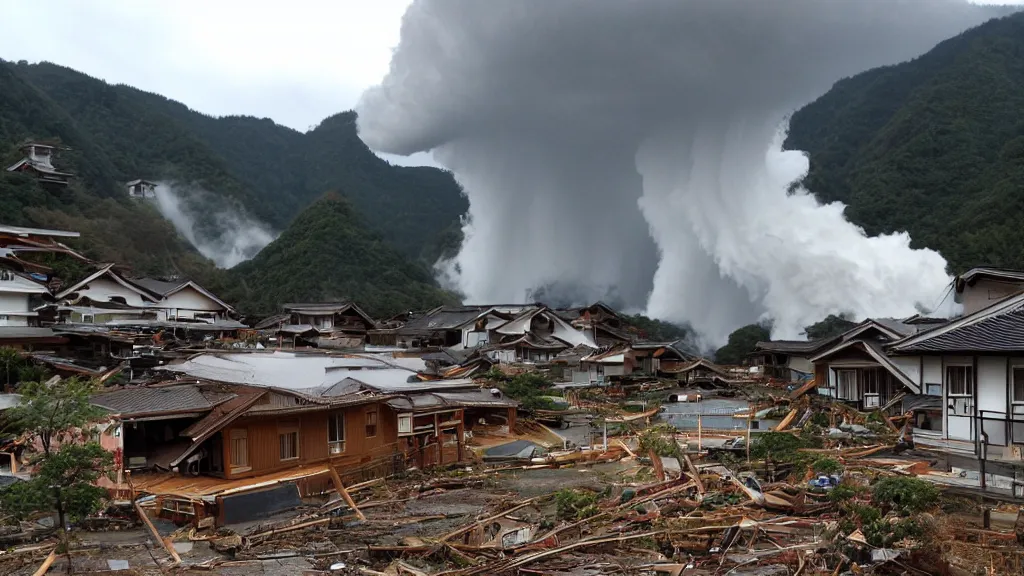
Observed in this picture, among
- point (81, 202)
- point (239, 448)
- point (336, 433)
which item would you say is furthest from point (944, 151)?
point (81, 202)

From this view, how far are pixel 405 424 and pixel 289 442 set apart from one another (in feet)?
10.9

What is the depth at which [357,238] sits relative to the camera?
6856 cm

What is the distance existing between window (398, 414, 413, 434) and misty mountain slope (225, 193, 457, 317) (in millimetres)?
38243

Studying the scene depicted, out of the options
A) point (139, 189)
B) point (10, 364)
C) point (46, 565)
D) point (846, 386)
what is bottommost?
point (46, 565)

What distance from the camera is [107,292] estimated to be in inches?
1738

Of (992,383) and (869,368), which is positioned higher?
(992,383)

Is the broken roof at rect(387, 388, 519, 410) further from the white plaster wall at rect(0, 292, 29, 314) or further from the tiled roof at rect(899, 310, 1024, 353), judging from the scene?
the white plaster wall at rect(0, 292, 29, 314)

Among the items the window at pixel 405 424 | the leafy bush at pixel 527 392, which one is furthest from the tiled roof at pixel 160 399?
the leafy bush at pixel 527 392

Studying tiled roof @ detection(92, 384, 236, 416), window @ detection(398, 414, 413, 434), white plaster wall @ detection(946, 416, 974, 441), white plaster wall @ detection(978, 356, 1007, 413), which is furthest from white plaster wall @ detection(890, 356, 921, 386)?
tiled roof @ detection(92, 384, 236, 416)

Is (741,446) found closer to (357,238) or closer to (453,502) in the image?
(453,502)

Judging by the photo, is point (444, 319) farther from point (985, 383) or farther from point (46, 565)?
point (46, 565)

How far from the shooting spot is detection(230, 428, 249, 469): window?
17672 millimetres

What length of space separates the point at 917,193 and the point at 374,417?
57.4 m

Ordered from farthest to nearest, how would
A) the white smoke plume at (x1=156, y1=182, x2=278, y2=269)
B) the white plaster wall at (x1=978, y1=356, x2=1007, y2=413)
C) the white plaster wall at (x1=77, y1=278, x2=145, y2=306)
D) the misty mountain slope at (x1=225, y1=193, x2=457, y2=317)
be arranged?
the white smoke plume at (x1=156, y1=182, x2=278, y2=269)
the misty mountain slope at (x1=225, y1=193, x2=457, y2=317)
the white plaster wall at (x1=77, y1=278, x2=145, y2=306)
the white plaster wall at (x1=978, y1=356, x2=1007, y2=413)
